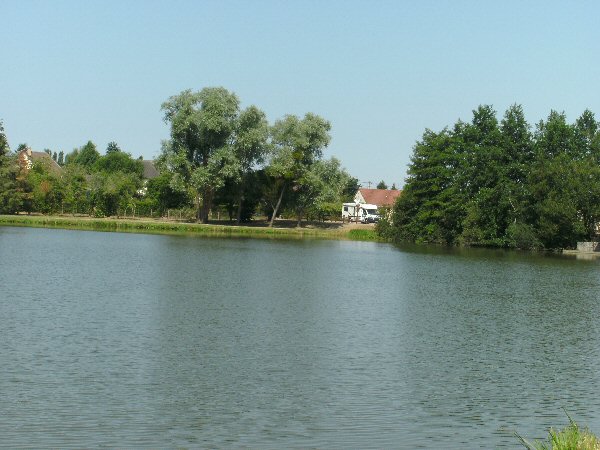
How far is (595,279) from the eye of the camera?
46812mm

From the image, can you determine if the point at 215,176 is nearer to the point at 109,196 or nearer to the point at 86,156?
the point at 109,196

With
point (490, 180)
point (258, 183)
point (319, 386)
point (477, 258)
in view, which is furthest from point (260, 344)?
point (258, 183)

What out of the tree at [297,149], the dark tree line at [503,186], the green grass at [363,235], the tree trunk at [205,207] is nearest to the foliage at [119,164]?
the tree trunk at [205,207]

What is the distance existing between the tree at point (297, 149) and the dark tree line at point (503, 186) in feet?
34.7

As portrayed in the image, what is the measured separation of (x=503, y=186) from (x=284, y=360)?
199 ft

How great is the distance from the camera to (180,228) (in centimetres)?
8688

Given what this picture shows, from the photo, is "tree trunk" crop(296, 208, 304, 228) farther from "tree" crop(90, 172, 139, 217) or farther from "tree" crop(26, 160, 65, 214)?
"tree" crop(26, 160, 65, 214)

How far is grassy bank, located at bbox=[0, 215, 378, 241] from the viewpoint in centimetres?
8631

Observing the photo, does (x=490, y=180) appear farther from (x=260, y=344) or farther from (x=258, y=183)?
(x=260, y=344)

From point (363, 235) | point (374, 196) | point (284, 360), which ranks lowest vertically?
point (284, 360)

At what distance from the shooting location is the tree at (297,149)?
91.1 meters

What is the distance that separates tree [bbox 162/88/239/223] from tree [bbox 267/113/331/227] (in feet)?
20.6

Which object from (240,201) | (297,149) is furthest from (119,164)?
(297,149)

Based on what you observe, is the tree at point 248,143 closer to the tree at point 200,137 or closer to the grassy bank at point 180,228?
the tree at point 200,137
